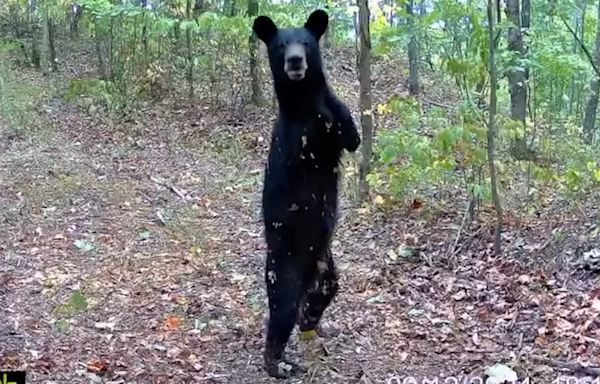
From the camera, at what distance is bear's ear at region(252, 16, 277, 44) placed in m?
4.70

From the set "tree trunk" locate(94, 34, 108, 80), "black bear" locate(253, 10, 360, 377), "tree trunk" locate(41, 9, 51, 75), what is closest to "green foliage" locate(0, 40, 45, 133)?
"tree trunk" locate(41, 9, 51, 75)

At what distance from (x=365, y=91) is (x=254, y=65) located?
559 centimetres

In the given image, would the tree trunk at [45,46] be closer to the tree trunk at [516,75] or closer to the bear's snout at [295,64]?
the tree trunk at [516,75]

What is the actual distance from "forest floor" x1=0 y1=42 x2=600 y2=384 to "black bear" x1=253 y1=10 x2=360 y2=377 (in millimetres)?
517

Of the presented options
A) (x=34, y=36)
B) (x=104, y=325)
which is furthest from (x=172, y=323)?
(x=34, y=36)

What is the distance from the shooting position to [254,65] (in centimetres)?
1325

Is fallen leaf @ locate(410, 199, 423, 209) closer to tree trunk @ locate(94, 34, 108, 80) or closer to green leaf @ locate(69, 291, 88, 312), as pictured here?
green leaf @ locate(69, 291, 88, 312)

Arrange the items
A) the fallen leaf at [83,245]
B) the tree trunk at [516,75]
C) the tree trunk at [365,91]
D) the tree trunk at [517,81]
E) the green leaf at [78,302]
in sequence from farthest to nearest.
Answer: the tree trunk at [516,75], the tree trunk at [517,81], the tree trunk at [365,91], the fallen leaf at [83,245], the green leaf at [78,302]

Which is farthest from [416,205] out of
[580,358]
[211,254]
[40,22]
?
[40,22]

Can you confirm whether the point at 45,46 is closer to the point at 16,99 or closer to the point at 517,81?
the point at 16,99

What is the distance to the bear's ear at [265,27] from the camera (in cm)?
470

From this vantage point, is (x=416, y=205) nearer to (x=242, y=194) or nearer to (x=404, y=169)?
(x=404, y=169)

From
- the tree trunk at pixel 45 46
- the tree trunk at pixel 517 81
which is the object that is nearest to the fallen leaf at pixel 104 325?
the tree trunk at pixel 517 81

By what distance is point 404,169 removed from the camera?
730cm
